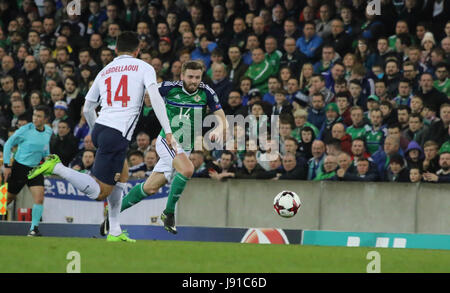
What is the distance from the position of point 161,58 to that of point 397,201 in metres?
6.45

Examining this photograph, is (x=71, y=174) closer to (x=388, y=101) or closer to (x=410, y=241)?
(x=410, y=241)

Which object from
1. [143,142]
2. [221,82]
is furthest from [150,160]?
[221,82]

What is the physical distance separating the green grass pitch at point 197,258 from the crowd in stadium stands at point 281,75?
442cm

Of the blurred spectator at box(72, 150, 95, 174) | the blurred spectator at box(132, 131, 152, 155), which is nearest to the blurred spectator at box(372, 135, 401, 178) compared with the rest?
the blurred spectator at box(132, 131, 152, 155)

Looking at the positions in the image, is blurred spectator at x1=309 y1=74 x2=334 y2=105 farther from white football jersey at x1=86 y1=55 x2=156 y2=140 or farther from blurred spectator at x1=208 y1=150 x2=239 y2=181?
white football jersey at x1=86 y1=55 x2=156 y2=140

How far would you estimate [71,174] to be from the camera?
34.7ft

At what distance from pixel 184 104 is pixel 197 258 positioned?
2908 mm

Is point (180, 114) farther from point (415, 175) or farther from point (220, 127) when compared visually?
point (415, 175)

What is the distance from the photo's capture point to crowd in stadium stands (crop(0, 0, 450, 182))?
588 inches

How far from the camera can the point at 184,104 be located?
11555mm

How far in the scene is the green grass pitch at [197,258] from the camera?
8.33 m

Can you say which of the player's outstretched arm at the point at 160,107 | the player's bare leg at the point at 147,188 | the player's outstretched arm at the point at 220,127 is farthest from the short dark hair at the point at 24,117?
the player's outstretched arm at the point at 160,107

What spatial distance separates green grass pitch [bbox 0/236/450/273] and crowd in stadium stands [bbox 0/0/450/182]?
4.42m

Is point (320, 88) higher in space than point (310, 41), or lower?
lower
